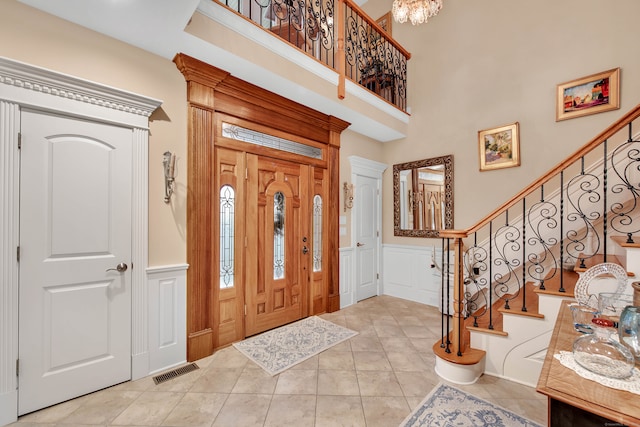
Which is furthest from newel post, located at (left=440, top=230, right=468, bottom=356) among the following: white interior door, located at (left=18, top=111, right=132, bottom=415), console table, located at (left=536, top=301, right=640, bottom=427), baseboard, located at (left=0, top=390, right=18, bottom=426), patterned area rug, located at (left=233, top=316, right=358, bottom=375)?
baseboard, located at (left=0, top=390, right=18, bottom=426)

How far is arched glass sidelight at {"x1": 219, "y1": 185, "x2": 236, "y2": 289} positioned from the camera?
287 cm

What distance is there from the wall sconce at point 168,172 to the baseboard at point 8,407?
1629mm

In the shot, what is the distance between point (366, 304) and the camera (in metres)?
4.28

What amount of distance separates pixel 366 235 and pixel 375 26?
3170 mm

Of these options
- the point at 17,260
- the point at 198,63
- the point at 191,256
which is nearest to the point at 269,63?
the point at 198,63

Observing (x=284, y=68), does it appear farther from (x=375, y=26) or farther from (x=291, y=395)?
(x=291, y=395)

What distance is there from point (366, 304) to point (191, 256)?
2.84 m

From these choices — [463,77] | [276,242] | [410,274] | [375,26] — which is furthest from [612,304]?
[375,26]

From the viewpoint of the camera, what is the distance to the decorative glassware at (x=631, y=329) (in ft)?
3.50

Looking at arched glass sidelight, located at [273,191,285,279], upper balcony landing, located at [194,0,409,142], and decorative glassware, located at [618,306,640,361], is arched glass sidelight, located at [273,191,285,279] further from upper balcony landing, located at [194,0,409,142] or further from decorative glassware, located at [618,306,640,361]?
decorative glassware, located at [618,306,640,361]

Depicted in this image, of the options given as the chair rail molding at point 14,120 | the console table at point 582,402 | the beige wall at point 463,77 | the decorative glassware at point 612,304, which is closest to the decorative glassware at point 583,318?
the decorative glassware at point 612,304

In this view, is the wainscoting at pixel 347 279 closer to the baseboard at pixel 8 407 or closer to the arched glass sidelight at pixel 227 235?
the arched glass sidelight at pixel 227 235

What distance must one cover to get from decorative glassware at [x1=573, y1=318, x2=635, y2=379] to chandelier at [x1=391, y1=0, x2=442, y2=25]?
3720 millimetres

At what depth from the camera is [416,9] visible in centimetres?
339
